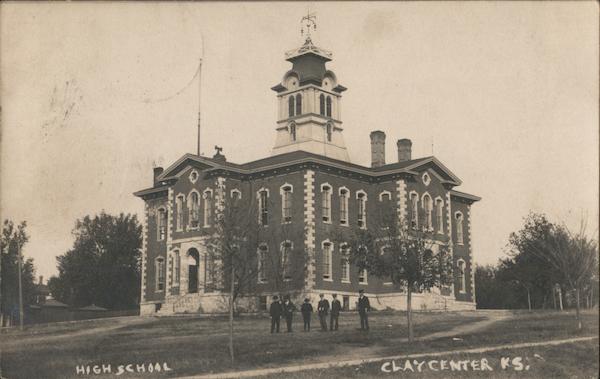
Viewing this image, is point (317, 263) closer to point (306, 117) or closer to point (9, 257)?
point (306, 117)

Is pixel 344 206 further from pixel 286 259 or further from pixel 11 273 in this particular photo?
pixel 11 273

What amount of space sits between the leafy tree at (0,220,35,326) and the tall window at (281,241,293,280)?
43.1 ft

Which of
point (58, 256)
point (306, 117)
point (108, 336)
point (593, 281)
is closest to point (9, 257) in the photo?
point (108, 336)

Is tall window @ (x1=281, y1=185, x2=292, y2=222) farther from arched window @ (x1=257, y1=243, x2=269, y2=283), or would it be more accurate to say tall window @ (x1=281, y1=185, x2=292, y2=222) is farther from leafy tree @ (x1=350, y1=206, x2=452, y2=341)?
leafy tree @ (x1=350, y1=206, x2=452, y2=341)

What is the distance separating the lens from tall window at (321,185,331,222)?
4812 centimetres

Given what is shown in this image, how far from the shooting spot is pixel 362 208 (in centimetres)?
5025

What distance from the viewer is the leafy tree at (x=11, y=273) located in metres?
43.6

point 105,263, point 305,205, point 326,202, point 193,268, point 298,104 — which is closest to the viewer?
point 305,205

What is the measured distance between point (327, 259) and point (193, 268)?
9.24 metres

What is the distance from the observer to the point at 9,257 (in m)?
48.1

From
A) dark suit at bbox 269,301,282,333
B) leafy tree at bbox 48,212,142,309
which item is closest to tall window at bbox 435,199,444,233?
dark suit at bbox 269,301,282,333

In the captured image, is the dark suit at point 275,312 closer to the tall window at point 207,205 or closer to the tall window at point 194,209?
the tall window at point 207,205

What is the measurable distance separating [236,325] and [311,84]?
2188 centimetres

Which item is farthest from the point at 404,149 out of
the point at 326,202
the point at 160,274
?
the point at 160,274
